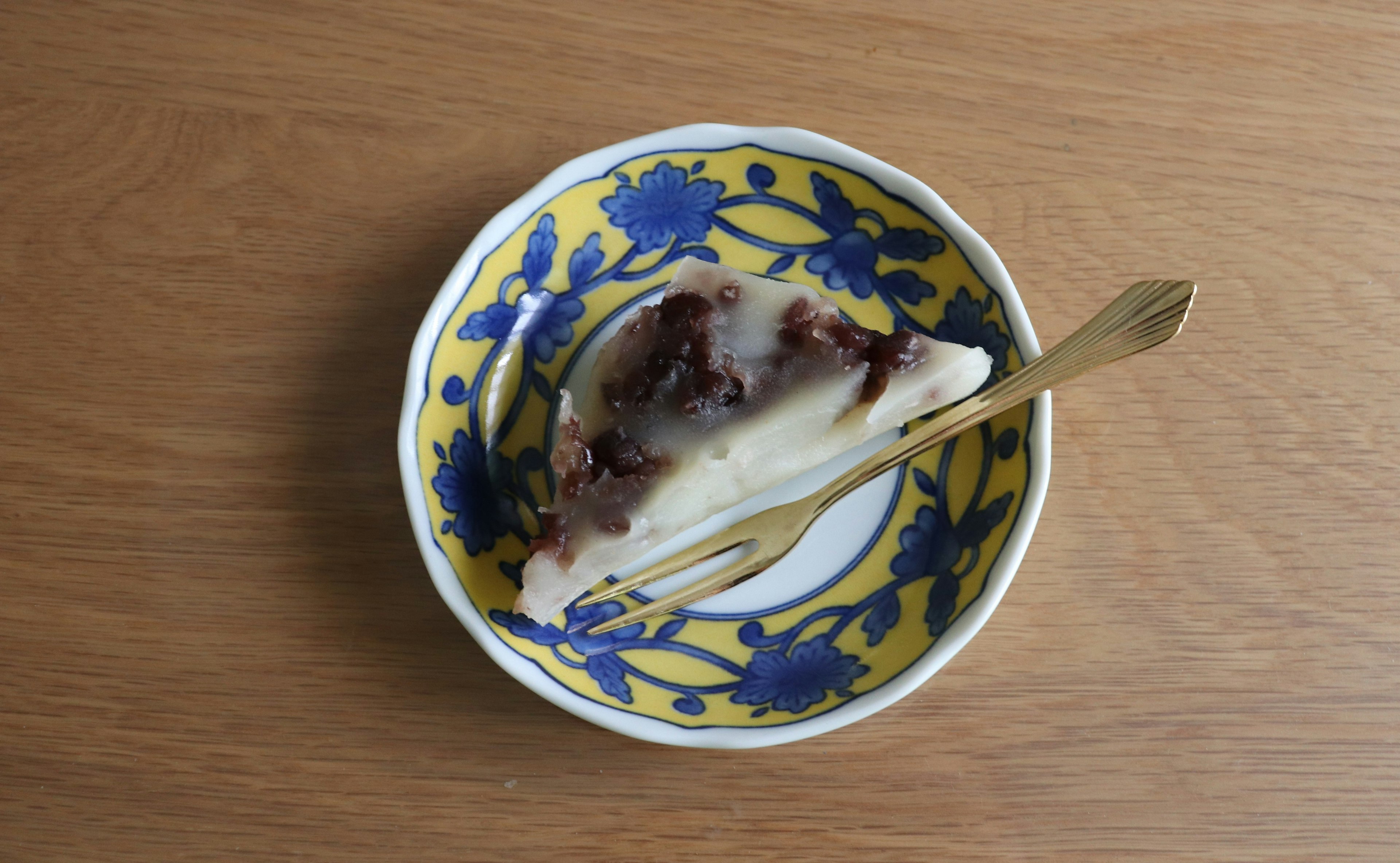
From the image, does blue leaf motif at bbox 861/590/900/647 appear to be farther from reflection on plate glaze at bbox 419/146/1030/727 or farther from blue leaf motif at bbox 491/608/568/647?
blue leaf motif at bbox 491/608/568/647

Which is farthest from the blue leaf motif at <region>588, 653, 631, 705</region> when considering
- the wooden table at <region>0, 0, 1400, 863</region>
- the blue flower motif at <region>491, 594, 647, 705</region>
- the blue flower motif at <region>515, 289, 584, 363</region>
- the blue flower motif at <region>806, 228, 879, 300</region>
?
the blue flower motif at <region>806, 228, 879, 300</region>

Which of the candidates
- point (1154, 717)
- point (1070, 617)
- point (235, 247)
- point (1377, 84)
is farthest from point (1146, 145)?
point (235, 247)

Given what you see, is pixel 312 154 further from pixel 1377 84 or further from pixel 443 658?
pixel 1377 84

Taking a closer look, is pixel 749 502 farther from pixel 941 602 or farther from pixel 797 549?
pixel 941 602

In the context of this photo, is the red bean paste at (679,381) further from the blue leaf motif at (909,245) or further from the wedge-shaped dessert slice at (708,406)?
the blue leaf motif at (909,245)

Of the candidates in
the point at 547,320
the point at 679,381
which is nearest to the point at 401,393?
the point at 547,320
